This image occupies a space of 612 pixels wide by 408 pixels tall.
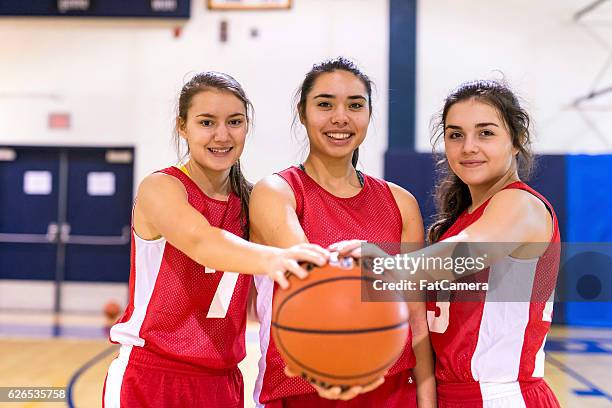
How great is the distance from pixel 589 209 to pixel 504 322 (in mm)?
5201

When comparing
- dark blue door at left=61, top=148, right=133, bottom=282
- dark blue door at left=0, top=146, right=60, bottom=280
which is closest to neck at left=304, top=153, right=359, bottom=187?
dark blue door at left=61, top=148, right=133, bottom=282

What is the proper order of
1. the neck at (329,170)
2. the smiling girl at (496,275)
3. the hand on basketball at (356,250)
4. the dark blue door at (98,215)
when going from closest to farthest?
the hand on basketball at (356,250), the smiling girl at (496,275), the neck at (329,170), the dark blue door at (98,215)

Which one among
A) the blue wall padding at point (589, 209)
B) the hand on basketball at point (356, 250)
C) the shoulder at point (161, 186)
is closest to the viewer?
the hand on basketball at point (356, 250)

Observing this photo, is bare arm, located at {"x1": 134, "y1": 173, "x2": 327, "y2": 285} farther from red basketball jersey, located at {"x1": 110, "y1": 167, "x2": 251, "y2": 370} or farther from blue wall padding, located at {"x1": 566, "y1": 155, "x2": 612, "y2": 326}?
blue wall padding, located at {"x1": 566, "y1": 155, "x2": 612, "y2": 326}

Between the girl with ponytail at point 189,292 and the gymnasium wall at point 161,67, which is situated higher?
the gymnasium wall at point 161,67

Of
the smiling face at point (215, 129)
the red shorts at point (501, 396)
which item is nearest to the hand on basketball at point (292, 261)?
the smiling face at point (215, 129)

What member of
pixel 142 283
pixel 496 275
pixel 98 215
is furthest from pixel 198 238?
pixel 98 215

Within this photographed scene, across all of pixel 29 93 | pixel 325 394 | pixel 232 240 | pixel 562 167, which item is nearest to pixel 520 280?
pixel 325 394

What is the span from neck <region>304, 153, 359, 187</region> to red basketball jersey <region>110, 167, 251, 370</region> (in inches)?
11.3

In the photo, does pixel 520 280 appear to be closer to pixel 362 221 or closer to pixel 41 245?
pixel 362 221

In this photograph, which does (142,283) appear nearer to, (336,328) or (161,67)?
(336,328)

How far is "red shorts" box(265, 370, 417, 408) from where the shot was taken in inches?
59.0

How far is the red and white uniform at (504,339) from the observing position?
147cm

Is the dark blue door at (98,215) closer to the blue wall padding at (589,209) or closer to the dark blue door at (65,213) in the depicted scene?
the dark blue door at (65,213)
